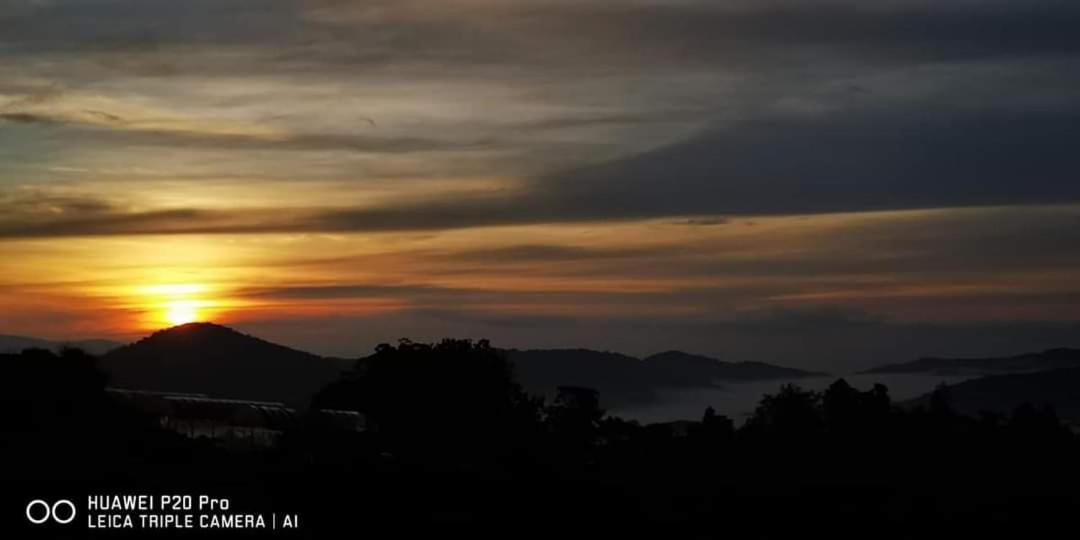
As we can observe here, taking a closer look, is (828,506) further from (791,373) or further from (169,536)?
(791,373)

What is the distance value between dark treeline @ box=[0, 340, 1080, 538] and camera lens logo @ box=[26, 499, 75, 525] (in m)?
0.65

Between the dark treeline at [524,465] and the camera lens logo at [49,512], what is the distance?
0.65 metres

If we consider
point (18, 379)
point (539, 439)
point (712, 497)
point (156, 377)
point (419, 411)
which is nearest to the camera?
point (712, 497)

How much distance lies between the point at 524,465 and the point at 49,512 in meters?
18.7

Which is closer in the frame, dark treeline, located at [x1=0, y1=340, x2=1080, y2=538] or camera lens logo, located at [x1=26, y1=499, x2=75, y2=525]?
camera lens logo, located at [x1=26, y1=499, x2=75, y2=525]

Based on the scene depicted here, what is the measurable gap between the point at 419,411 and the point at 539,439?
29.9 feet

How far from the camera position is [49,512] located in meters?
39.4

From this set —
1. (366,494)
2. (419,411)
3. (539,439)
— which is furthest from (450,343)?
(366,494)

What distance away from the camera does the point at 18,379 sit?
203ft

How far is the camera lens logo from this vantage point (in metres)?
39.1

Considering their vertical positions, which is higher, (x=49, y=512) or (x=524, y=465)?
(x=524, y=465)

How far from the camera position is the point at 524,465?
54938 millimetres

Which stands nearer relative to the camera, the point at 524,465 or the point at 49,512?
the point at 49,512

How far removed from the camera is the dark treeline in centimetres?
4606
